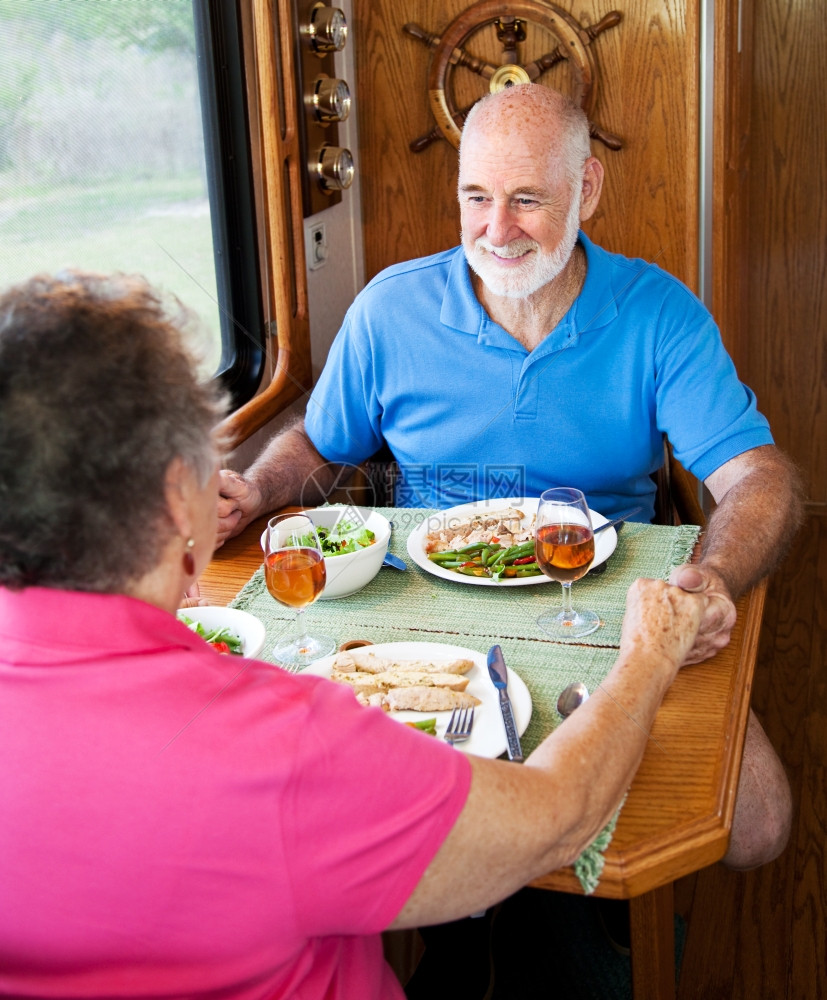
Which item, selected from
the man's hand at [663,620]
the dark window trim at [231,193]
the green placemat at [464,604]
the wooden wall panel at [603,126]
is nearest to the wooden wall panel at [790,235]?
the wooden wall panel at [603,126]

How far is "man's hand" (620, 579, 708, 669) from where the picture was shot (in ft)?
4.11

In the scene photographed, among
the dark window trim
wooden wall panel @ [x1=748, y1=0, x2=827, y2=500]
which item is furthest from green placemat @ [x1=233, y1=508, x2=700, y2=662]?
wooden wall panel @ [x1=748, y1=0, x2=827, y2=500]

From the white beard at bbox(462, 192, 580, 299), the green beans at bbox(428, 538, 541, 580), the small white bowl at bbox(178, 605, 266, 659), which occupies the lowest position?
the green beans at bbox(428, 538, 541, 580)

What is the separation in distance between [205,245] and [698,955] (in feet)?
6.20

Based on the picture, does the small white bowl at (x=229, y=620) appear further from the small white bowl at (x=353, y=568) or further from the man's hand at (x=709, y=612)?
the man's hand at (x=709, y=612)

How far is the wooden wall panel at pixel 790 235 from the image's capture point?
352 cm

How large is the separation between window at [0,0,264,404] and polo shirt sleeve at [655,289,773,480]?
0.87 meters

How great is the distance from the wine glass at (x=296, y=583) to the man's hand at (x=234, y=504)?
0.33m

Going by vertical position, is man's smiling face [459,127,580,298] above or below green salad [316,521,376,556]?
above

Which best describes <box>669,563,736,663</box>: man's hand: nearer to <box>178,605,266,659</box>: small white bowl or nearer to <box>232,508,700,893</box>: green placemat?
<box>232,508,700,893</box>: green placemat

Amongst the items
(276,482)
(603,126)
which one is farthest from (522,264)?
(603,126)

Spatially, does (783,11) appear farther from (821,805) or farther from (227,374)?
(821,805)

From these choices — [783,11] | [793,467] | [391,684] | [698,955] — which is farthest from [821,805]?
[783,11]

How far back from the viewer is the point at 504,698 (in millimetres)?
1229
